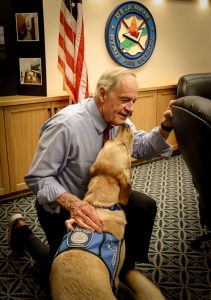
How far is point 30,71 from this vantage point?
122 inches

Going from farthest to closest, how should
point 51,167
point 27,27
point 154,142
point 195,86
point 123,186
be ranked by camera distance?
point 195,86, point 27,27, point 154,142, point 51,167, point 123,186

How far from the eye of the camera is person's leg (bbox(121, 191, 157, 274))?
1.82m

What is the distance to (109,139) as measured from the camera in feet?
5.88

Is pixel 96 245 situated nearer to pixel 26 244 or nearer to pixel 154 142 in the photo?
pixel 154 142

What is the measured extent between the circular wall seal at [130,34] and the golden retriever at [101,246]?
248cm

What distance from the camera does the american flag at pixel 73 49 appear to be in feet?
10.1

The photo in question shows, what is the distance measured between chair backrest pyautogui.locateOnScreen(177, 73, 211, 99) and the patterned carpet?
101 cm

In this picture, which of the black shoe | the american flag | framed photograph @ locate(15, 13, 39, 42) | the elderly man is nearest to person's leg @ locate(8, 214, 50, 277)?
the black shoe

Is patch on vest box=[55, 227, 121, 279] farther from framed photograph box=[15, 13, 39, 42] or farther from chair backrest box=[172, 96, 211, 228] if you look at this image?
framed photograph box=[15, 13, 39, 42]

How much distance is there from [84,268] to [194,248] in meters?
1.35

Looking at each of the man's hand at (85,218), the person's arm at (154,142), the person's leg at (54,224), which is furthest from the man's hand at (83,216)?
the person's arm at (154,142)

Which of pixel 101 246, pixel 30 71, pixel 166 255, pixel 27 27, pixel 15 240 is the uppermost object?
pixel 27 27

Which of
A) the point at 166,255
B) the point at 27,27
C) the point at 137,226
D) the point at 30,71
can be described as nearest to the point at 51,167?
Answer: the point at 137,226

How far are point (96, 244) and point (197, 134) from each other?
628mm
